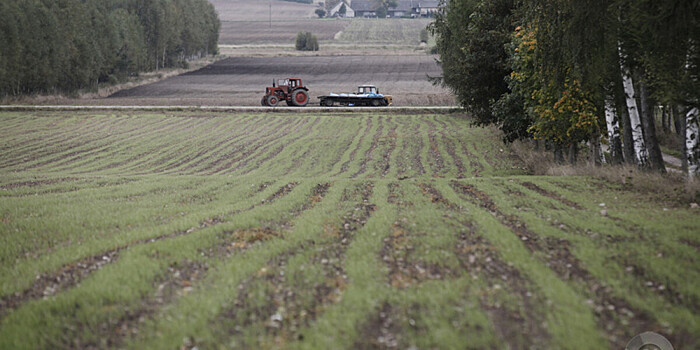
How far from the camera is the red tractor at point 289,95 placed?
56.0m

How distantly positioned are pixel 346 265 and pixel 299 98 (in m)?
48.6

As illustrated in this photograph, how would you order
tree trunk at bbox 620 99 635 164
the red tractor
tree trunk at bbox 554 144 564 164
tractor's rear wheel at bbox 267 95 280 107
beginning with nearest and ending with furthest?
tree trunk at bbox 620 99 635 164
tree trunk at bbox 554 144 564 164
the red tractor
tractor's rear wheel at bbox 267 95 280 107

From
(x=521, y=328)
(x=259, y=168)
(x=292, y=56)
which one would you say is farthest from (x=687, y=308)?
(x=292, y=56)

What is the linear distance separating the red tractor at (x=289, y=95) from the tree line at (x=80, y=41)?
2784cm

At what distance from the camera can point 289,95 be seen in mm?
56500

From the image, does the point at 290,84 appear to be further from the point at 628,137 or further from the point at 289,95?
the point at 628,137

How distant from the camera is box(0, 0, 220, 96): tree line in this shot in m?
61.4

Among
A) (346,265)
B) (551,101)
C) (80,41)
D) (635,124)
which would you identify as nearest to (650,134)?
(635,124)

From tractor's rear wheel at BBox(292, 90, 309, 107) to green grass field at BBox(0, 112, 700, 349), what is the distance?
3865 cm

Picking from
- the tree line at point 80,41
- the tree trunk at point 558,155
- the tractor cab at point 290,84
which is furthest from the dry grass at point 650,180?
the tree line at point 80,41

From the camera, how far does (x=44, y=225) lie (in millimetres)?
10992

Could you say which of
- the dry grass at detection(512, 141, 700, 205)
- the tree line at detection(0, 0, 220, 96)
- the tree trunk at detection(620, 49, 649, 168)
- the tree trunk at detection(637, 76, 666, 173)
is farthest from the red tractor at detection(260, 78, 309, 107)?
the tree trunk at detection(637, 76, 666, 173)

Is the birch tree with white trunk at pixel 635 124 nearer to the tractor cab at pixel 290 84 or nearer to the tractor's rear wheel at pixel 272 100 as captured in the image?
the tractor cab at pixel 290 84

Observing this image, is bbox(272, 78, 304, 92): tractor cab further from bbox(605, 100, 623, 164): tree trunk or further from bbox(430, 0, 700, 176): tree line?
bbox(605, 100, 623, 164): tree trunk
